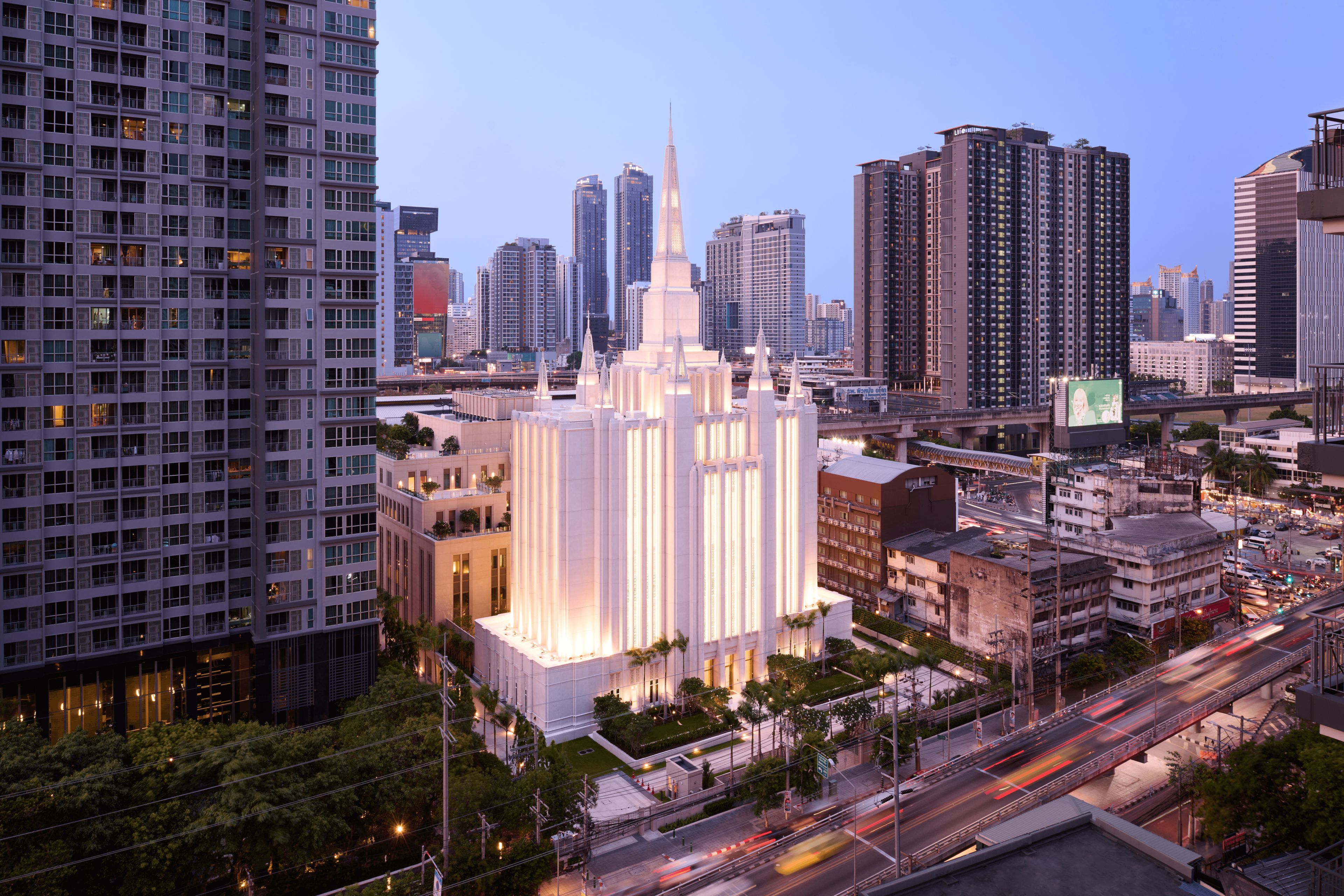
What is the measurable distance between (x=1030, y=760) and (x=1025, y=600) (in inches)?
612

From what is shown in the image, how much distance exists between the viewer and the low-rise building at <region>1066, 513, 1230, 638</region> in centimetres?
6725

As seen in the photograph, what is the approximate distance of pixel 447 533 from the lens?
6975 cm

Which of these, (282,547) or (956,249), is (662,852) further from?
(956,249)

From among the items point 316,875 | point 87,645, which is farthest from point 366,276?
point 316,875

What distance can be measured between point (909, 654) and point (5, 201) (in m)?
63.8

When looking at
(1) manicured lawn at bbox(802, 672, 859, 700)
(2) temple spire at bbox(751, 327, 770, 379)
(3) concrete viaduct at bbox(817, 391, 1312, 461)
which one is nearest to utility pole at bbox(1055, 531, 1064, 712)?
(1) manicured lawn at bbox(802, 672, 859, 700)

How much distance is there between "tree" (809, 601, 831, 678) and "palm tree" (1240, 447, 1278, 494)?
8828cm

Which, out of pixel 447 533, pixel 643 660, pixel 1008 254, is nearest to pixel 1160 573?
pixel 643 660

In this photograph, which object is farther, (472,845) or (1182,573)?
(1182,573)

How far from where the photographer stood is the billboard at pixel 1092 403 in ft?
452

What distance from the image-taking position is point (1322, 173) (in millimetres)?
19391

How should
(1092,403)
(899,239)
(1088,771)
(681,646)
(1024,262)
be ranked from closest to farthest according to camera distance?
(1088,771), (681,646), (1092,403), (1024,262), (899,239)

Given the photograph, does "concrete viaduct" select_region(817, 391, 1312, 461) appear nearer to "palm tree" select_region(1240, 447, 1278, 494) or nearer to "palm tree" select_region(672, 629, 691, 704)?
"palm tree" select_region(1240, 447, 1278, 494)

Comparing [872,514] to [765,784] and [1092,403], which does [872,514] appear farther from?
[1092,403]
